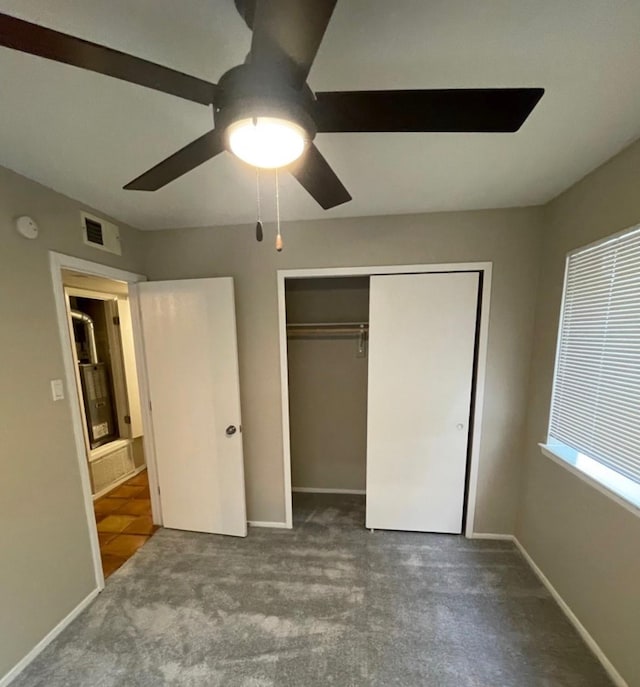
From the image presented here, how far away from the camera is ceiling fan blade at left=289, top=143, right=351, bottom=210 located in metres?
0.96

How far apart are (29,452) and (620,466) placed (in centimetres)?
289

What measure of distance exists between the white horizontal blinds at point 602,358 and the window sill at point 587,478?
0.06 m

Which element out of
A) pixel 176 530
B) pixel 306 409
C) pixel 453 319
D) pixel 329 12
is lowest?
pixel 176 530

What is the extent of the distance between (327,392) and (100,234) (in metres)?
2.14

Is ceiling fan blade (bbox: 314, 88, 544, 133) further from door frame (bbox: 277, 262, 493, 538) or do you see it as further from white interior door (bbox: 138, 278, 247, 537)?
white interior door (bbox: 138, 278, 247, 537)

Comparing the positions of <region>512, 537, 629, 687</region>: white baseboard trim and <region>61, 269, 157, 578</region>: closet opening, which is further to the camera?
<region>61, 269, 157, 578</region>: closet opening

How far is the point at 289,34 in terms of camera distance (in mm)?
600

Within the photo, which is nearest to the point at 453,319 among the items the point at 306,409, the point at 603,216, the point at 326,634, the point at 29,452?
the point at 603,216

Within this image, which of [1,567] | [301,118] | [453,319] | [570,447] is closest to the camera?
[301,118]

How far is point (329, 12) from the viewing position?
0.57 meters

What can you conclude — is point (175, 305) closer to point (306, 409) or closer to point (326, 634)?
point (306, 409)

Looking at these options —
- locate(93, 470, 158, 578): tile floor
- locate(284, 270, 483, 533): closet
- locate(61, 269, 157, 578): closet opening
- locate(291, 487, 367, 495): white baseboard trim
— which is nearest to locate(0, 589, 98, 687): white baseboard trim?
locate(93, 470, 158, 578): tile floor

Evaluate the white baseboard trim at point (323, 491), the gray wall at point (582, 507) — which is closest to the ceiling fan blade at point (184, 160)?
the gray wall at point (582, 507)

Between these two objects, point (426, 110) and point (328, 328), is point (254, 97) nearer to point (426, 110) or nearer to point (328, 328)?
point (426, 110)
